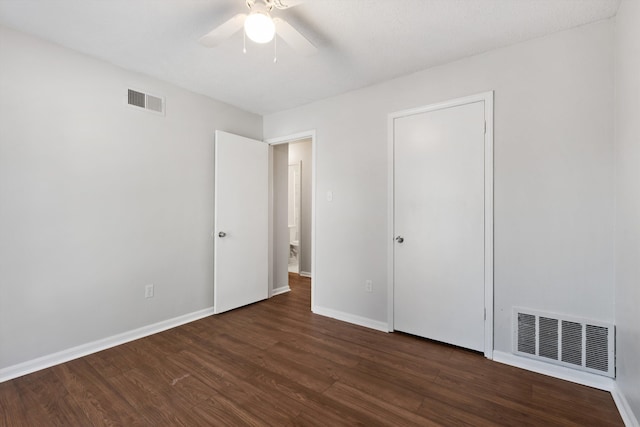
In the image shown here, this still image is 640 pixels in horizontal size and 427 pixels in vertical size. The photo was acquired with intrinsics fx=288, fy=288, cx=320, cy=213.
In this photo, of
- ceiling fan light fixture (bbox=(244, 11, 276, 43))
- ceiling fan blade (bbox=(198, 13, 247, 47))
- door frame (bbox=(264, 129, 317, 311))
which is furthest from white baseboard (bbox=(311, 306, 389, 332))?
ceiling fan blade (bbox=(198, 13, 247, 47))

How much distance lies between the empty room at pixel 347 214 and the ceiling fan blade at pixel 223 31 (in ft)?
0.05

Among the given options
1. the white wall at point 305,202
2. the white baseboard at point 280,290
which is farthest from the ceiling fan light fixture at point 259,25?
the white wall at point 305,202

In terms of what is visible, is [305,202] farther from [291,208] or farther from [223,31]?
[223,31]

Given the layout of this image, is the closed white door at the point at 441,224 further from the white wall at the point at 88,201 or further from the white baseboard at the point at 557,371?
the white wall at the point at 88,201

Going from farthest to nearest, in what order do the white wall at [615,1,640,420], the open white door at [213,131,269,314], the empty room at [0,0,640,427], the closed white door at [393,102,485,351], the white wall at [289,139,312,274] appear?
the white wall at [289,139,312,274], the open white door at [213,131,269,314], the closed white door at [393,102,485,351], the empty room at [0,0,640,427], the white wall at [615,1,640,420]

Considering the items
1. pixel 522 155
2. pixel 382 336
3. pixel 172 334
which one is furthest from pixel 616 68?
pixel 172 334

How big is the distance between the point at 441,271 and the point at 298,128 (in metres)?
2.32

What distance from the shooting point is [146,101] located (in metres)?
2.79

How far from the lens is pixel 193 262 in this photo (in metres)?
3.19

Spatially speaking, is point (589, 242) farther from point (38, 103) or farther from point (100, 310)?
point (38, 103)

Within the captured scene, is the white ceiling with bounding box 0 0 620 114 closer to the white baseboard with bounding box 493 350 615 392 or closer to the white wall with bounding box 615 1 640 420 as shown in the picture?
the white wall with bounding box 615 1 640 420

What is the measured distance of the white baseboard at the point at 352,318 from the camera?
2.93 meters

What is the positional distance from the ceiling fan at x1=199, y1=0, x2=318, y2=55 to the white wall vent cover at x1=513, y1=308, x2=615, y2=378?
2540 mm

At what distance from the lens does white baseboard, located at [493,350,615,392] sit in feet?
6.31
